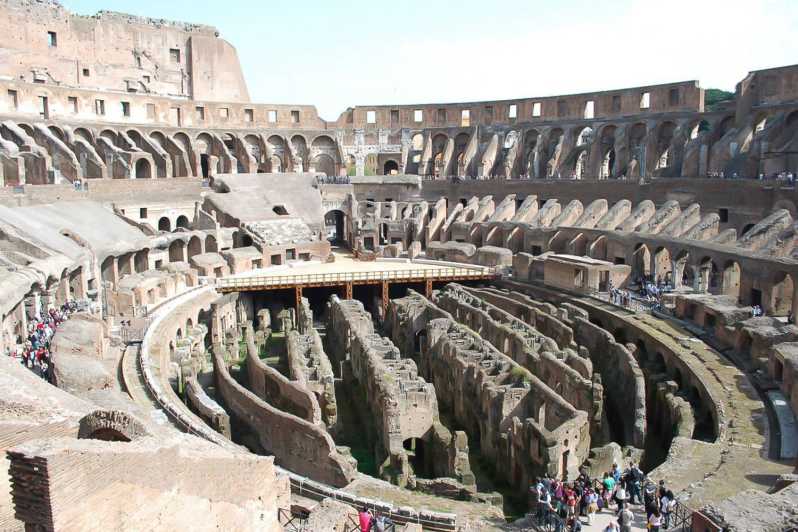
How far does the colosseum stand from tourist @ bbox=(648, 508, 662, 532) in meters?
0.05

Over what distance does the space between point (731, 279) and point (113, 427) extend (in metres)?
26.5

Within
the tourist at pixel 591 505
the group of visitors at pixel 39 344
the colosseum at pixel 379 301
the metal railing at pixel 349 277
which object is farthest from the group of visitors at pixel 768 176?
the group of visitors at pixel 39 344

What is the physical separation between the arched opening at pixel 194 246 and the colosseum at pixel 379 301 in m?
0.43

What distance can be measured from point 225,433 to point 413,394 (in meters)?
5.05

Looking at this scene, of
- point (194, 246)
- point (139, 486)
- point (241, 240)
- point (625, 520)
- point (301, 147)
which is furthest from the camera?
point (301, 147)

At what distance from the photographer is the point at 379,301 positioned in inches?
1405

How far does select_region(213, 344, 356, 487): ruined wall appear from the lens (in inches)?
597

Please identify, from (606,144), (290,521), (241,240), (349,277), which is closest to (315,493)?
(290,521)

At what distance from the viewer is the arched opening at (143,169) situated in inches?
1788

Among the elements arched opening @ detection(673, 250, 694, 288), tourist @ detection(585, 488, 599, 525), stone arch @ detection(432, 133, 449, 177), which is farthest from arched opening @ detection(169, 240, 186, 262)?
tourist @ detection(585, 488, 599, 525)

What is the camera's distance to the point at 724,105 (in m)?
44.5

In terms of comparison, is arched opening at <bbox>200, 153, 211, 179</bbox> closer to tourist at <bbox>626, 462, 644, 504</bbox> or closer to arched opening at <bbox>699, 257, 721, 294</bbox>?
arched opening at <bbox>699, 257, 721, 294</bbox>

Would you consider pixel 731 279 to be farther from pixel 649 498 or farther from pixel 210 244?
pixel 210 244

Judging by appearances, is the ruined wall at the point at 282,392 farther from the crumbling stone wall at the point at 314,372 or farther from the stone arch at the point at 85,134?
the stone arch at the point at 85,134
